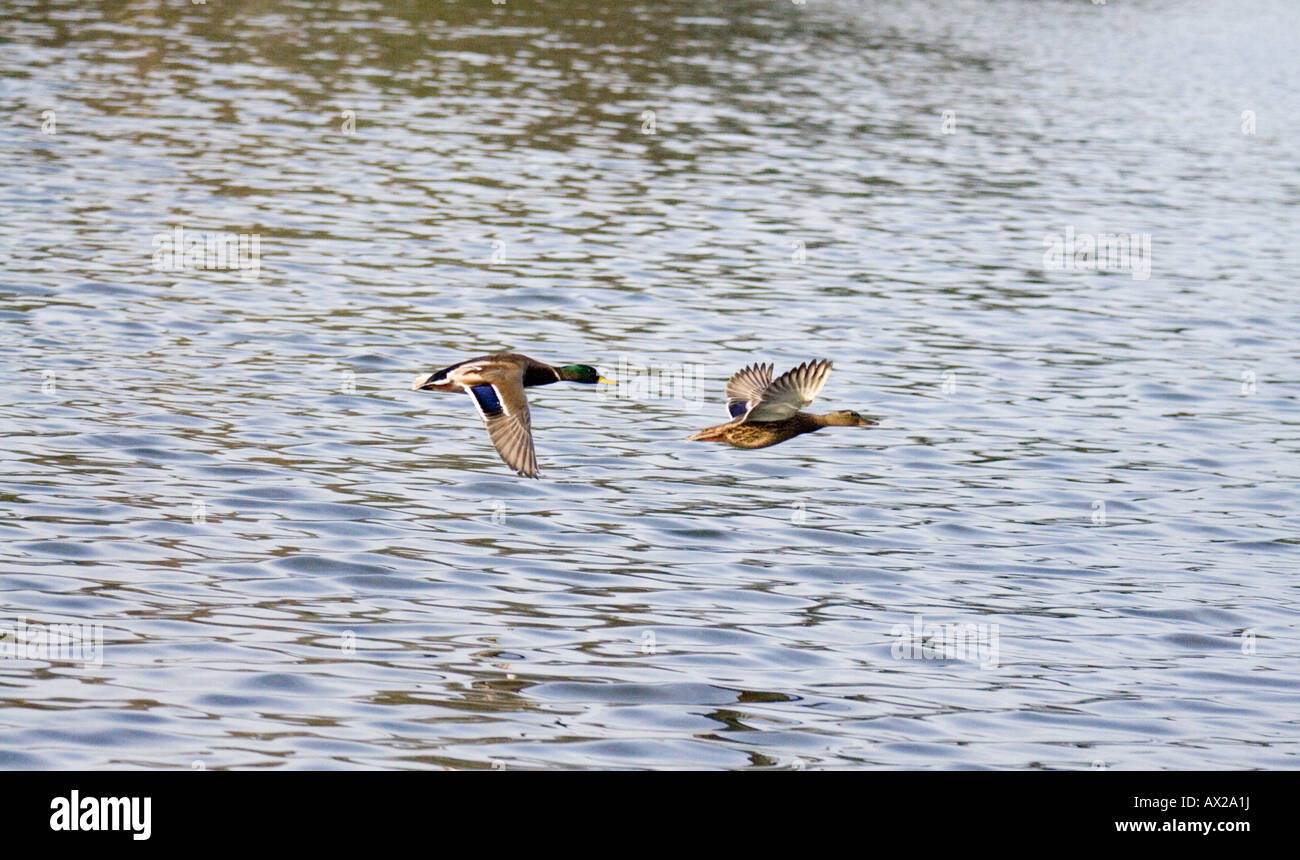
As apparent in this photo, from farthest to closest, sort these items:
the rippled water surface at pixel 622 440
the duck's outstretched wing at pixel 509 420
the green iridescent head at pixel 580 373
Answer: the green iridescent head at pixel 580 373 < the duck's outstretched wing at pixel 509 420 < the rippled water surface at pixel 622 440

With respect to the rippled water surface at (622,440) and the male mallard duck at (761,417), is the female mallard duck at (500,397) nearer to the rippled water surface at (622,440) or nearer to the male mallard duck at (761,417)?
the rippled water surface at (622,440)

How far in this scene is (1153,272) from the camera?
1041 inches

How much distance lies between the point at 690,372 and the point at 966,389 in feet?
9.10

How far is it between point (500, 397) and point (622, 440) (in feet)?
13.4

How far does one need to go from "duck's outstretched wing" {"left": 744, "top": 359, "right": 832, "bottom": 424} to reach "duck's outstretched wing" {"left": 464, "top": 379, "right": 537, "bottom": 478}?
5.03ft

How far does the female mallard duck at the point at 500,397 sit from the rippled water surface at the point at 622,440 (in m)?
0.90

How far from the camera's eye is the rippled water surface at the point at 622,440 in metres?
10.9

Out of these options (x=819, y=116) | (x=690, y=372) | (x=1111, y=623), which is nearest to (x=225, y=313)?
(x=690, y=372)

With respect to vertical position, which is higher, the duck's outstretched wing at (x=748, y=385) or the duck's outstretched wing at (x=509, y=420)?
the duck's outstretched wing at (x=748, y=385)

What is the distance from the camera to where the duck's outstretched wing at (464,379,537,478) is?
12539 mm

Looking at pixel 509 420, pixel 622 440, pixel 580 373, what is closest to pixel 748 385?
pixel 580 373

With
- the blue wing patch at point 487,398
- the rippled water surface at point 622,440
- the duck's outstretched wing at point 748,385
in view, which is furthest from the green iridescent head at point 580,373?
the rippled water surface at point 622,440
